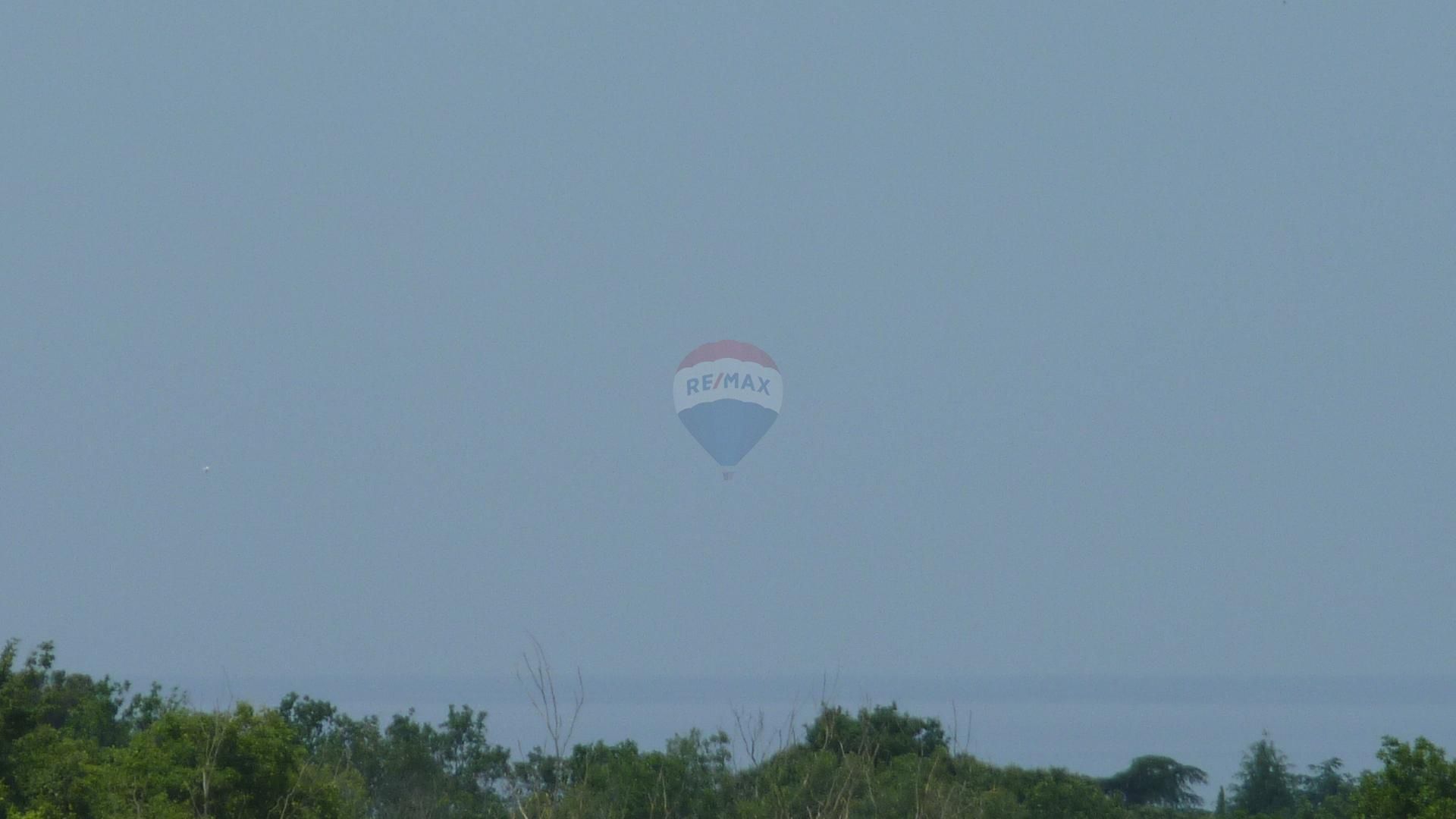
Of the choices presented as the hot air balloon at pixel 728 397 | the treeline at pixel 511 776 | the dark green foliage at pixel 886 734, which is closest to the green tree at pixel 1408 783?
the treeline at pixel 511 776

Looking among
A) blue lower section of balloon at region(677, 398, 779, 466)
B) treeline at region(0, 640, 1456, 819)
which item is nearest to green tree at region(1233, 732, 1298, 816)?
treeline at region(0, 640, 1456, 819)

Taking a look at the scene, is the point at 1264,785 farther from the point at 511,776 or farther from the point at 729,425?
the point at 511,776

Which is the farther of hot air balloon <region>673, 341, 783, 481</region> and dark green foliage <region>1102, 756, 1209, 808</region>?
dark green foliage <region>1102, 756, 1209, 808</region>

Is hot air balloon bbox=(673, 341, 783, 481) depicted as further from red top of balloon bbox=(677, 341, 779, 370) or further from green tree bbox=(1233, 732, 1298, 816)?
green tree bbox=(1233, 732, 1298, 816)

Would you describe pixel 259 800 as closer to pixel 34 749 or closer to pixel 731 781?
pixel 34 749

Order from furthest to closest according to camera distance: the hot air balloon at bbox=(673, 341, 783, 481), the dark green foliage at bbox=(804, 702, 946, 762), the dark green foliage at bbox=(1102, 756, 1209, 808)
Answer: the dark green foliage at bbox=(1102, 756, 1209, 808) < the hot air balloon at bbox=(673, 341, 783, 481) < the dark green foliage at bbox=(804, 702, 946, 762)

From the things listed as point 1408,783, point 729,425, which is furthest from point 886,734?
point 1408,783
